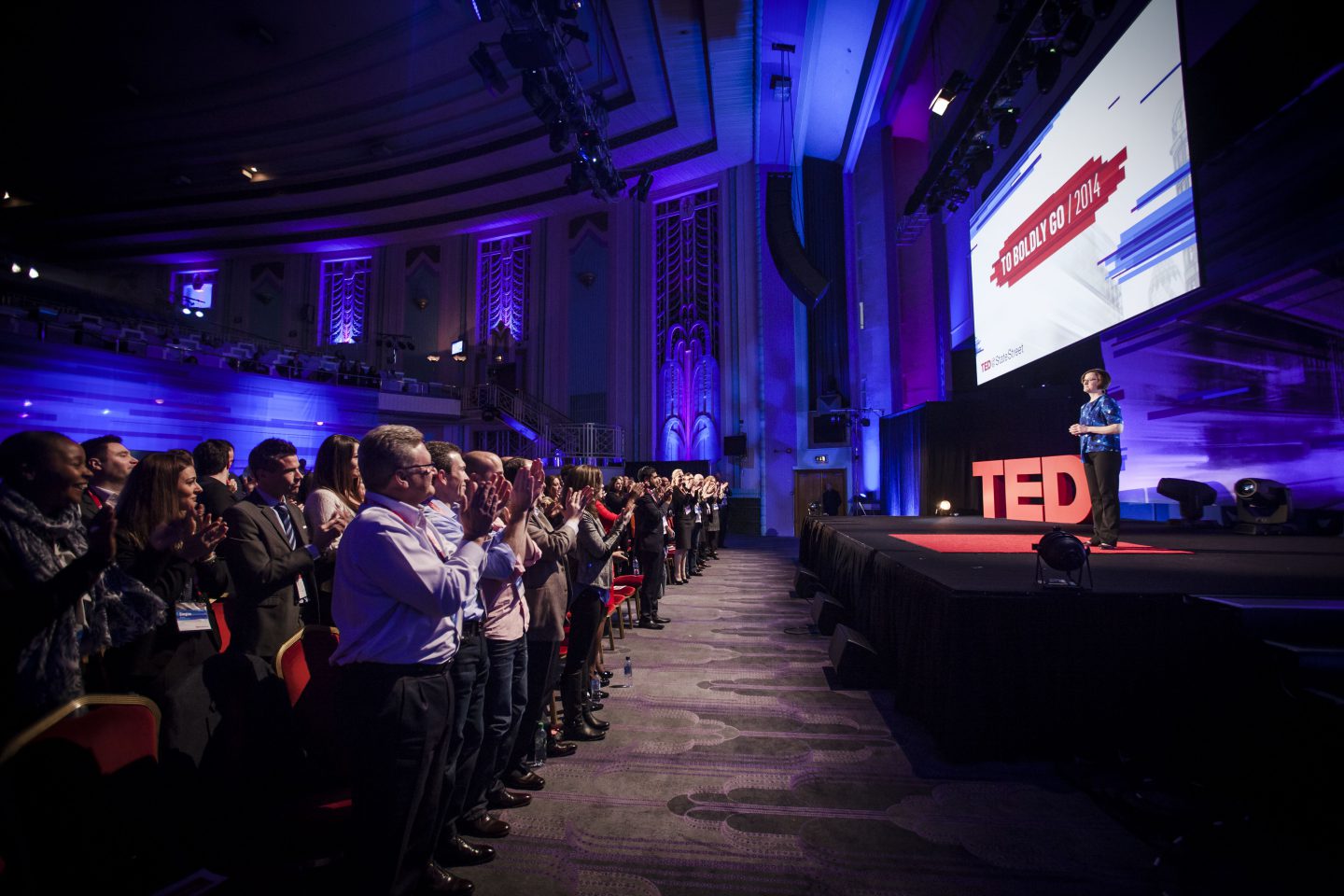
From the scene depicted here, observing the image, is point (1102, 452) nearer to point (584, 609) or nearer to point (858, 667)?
point (858, 667)

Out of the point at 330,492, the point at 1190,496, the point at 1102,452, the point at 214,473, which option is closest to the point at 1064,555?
the point at 1102,452

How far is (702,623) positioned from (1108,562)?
352cm

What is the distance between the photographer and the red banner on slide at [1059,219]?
584 cm

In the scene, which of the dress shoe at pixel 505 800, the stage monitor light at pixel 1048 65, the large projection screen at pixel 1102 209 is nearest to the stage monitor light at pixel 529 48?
the stage monitor light at pixel 1048 65

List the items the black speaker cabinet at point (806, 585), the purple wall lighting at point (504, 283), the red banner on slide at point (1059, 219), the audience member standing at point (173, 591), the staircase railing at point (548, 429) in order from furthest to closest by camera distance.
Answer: the purple wall lighting at point (504, 283) < the staircase railing at point (548, 429) < the black speaker cabinet at point (806, 585) < the red banner on slide at point (1059, 219) < the audience member standing at point (173, 591)

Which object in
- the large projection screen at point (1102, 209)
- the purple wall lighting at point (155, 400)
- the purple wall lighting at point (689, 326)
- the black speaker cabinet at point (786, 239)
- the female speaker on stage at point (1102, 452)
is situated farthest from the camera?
the purple wall lighting at point (689, 326)

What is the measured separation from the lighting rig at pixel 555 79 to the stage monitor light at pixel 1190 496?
10.1 meters

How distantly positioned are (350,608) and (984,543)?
5023 mm

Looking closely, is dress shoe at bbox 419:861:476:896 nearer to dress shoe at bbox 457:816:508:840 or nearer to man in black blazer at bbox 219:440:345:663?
dress shoe at bbox 457:816:508:840

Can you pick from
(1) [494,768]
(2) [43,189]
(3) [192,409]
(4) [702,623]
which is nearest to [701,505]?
(4) [702,623]

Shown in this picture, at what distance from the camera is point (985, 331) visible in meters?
8.84

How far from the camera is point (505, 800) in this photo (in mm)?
2521

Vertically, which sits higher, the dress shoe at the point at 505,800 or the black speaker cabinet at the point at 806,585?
the black speaker cabinet at the point at 806,585

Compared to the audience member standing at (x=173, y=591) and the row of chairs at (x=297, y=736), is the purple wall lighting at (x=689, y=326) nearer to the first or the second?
the audience member standing at (x=173, y=591)
